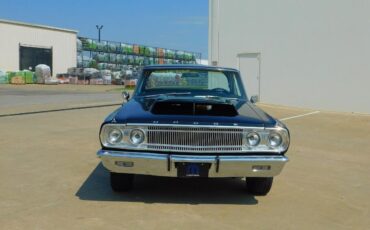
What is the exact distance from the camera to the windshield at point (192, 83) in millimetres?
6781

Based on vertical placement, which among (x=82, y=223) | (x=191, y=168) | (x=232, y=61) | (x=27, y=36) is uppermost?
(x=27, y=36)

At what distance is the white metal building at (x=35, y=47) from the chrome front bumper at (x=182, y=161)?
49.7 m

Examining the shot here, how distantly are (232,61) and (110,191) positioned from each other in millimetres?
15551

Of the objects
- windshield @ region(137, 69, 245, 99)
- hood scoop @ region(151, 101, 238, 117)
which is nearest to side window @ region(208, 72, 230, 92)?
windshield @ region(137, 69, 245, 99)

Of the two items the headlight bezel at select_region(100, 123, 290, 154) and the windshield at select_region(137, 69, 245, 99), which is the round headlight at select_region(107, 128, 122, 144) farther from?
the windshield at select_region(137, 69, 245, 99)

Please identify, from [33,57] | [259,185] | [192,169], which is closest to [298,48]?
[259,185]

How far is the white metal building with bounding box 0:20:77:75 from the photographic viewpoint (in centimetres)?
5134

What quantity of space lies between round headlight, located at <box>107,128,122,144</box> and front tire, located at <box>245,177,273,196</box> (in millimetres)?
1651

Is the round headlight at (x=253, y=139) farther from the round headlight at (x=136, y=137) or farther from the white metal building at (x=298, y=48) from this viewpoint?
the white metal building at (x=298, y=48)

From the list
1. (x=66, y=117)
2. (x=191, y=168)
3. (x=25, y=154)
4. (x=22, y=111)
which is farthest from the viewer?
(x=22, y=111)

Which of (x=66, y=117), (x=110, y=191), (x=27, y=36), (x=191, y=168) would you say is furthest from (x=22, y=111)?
(x=27, y=36)

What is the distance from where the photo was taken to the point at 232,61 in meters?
A: 20.7

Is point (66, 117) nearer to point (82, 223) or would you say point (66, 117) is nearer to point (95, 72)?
point (82, 223)

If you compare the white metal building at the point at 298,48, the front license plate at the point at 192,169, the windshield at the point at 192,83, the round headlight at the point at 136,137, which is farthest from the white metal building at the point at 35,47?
the front license plate at the point at 192,169
